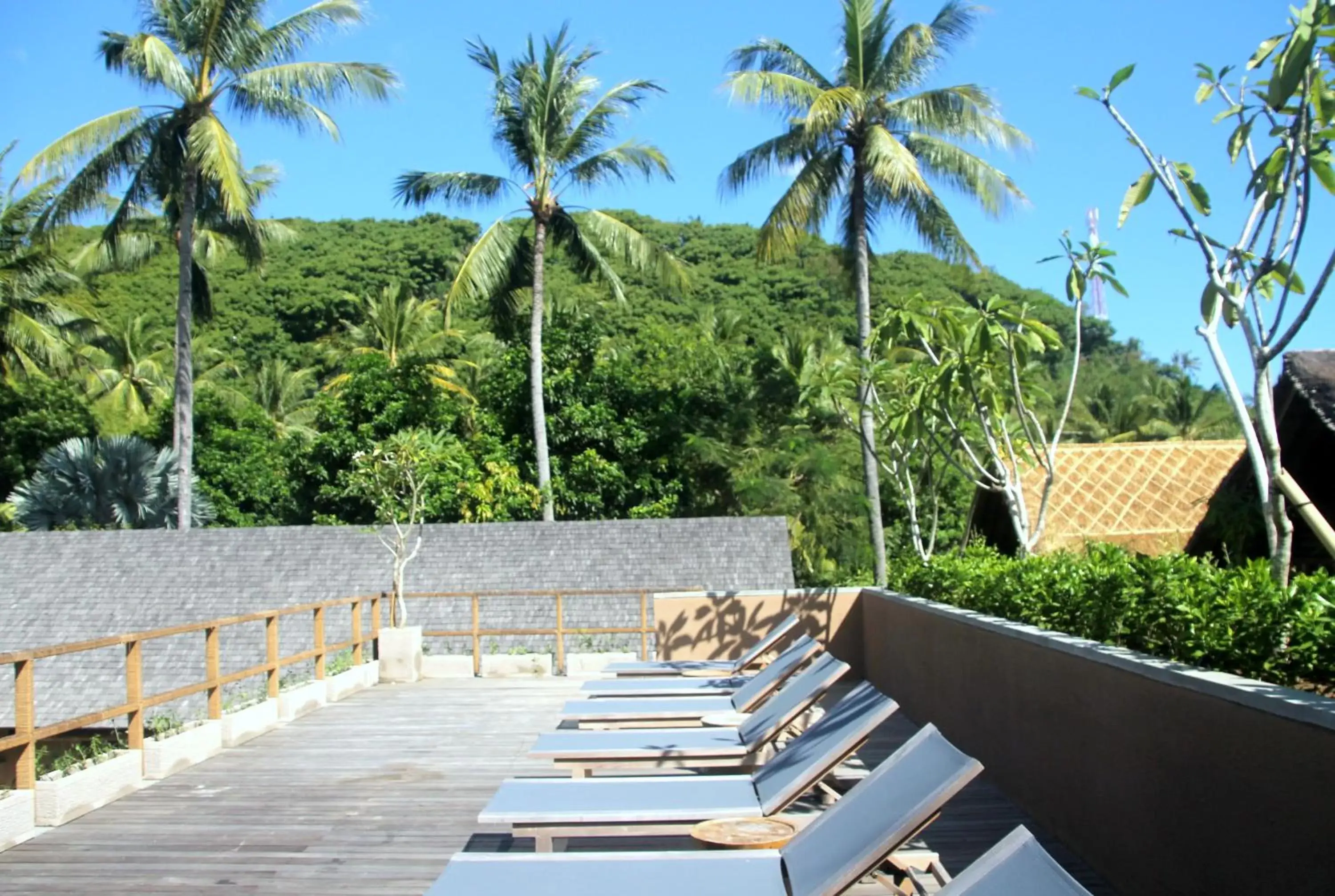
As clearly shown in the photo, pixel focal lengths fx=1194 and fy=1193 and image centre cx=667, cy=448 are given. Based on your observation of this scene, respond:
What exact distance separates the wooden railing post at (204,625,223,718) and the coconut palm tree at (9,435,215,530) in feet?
54.9

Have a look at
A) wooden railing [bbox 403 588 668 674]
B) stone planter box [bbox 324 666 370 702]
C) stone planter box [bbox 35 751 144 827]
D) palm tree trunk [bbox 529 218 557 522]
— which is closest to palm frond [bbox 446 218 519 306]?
palm tree trunk [bbox 529 218 557 522]

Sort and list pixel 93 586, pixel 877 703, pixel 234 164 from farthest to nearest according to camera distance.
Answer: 1. pixel 234 164
2. pixel 93 586
3. pixel 877 703

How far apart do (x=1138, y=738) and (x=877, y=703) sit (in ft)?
3.31

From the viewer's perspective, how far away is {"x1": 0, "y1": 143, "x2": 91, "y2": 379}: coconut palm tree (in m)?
26.5

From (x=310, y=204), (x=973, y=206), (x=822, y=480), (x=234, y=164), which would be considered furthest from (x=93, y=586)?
(x=310, y=204)

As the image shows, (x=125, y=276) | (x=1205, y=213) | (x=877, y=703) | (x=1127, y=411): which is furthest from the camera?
(x=125, y=276)

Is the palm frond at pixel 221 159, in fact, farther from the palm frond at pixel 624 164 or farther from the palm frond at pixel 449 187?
the palm frond at pixel 624 164

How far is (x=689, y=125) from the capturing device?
2312 cm

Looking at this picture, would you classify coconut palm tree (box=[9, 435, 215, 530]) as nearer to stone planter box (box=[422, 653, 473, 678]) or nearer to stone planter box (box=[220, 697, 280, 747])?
stone planter box (box=[422, 653, 473, 678])

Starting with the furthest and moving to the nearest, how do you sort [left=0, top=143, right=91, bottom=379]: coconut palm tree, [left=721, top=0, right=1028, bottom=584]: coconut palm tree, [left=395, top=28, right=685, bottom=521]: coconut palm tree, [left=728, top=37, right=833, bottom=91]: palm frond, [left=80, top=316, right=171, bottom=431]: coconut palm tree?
[left=80, top=316, right=171, bottom=431]: coconut palm tree → [left=0, top=143, right=91, bottom=379]: coconut palm tree → [left=395, top=28, right=685, bottom=521]: coconut palm tree → [left=728, top=37, right=833, bottom=91]: palm frond → [left=721, top=0, right=1028, bottom=584]: coconut palm tree

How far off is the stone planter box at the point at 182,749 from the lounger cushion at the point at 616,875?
422cm

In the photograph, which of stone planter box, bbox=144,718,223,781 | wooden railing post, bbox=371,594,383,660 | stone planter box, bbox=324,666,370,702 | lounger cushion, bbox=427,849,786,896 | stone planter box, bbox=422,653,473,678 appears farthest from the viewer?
stone planter box, bbox=422,653,473,678

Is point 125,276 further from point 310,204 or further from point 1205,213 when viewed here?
point 1205,213

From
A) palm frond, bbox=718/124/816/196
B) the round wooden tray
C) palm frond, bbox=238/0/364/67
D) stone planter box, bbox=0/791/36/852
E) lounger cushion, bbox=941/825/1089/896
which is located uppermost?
palm frond, bbox=238/0/364/67
